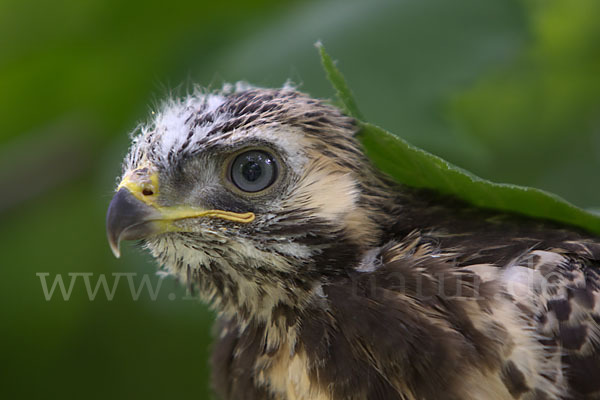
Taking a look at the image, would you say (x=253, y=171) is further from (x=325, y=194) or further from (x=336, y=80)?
(x=336, y=80)

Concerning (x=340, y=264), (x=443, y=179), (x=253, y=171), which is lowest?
(x=340, y=264)

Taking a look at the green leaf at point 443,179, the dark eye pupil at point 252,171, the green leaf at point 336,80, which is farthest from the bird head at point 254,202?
the green leaf at point 336,80

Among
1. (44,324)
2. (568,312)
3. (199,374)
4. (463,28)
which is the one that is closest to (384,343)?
(568,312)

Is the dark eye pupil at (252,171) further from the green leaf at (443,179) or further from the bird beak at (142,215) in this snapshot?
the green leaf at (443,179)

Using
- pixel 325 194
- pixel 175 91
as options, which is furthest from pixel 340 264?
pixel 175 91

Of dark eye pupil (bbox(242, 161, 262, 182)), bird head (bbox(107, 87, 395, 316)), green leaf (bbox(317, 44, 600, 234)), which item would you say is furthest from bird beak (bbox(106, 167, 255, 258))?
green leaf (bbox(317, 44, 600, 234))

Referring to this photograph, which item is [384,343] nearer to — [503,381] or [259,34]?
[503,381]
